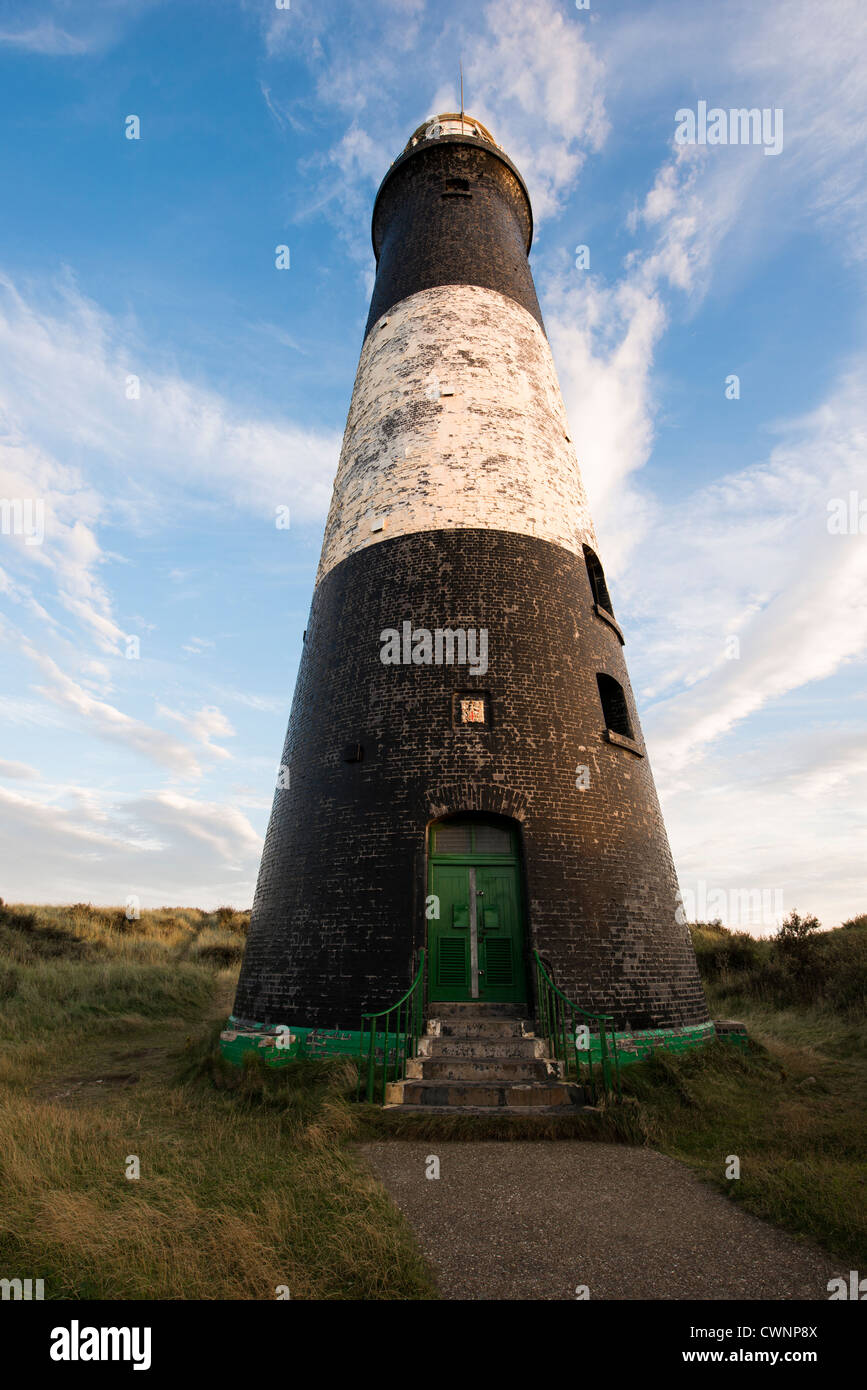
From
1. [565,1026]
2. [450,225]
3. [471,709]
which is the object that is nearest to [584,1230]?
[565,1026]

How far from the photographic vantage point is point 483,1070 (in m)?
7.12

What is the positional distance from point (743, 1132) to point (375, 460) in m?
10.4

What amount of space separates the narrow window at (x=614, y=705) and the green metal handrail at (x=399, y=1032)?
15.9 feet

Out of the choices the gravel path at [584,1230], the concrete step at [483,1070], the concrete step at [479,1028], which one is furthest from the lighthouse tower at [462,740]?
the gravel path at [584,1230]

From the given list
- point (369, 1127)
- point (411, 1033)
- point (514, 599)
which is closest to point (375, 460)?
point (514, 599)

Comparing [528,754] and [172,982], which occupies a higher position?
[528,754]

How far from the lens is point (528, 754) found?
29.7 ft

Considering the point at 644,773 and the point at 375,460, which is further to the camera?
the point at 375,460

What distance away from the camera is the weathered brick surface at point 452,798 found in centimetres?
827

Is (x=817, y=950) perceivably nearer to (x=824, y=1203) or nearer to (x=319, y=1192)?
(x=824, y=1203)

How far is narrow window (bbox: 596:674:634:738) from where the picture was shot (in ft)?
35.2

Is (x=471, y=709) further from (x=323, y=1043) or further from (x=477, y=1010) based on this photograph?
(x=323, y=1043)
